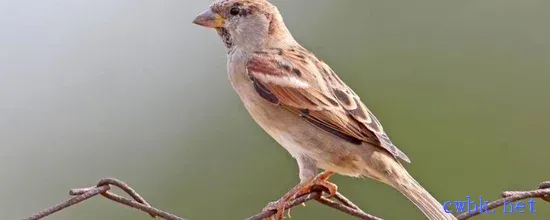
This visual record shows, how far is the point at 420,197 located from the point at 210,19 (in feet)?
3.01

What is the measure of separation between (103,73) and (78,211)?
1.92m

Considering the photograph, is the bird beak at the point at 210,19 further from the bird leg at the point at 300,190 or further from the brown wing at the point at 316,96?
the bird leg at the point at 300,190

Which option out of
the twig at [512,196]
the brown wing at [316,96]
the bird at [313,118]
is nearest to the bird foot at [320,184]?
the bird at [313,118]

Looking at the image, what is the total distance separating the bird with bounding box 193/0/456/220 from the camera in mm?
3023

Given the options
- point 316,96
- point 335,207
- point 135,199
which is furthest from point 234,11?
point 135,199

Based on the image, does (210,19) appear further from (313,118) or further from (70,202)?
(70,202)

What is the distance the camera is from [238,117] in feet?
17.9

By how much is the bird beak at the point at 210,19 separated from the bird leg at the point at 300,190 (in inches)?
23.7

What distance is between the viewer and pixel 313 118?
310 cm

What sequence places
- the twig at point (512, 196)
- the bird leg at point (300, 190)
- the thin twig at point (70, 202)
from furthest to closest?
the bird leg at point (300, 190) < the twig at point (512, 196) < the thin twig at point (70, 202)

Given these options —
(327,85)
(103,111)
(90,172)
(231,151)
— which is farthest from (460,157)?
(103,111)

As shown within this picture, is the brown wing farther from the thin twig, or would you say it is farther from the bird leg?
the thin twig

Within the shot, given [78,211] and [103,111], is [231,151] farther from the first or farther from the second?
[103,111]

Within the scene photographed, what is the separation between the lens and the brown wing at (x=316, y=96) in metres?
3.05
